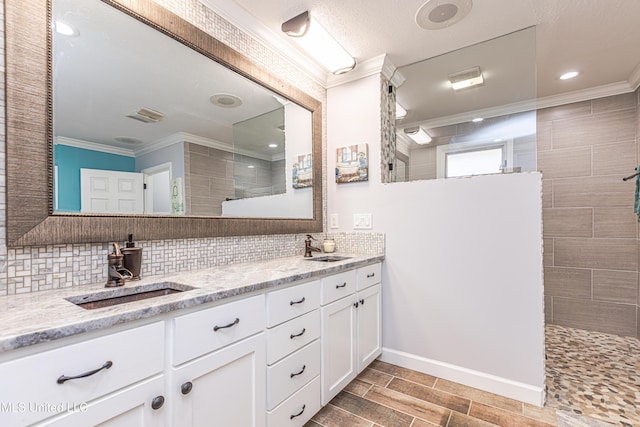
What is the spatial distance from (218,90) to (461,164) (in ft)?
5.67

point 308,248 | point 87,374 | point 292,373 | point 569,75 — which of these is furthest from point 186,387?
point 569,75

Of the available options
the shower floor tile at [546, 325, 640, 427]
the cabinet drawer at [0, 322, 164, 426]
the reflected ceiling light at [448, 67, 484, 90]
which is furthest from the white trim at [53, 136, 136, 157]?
the shower floor tile at [546, 325, 640, 427]

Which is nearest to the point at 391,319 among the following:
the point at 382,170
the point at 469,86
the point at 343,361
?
the point at 343,361

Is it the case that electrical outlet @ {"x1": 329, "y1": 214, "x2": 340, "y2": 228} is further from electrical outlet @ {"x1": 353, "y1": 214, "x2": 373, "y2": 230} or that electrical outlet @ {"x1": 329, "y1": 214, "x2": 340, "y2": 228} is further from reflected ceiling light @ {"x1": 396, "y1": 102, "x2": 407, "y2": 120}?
Answer: reflected ceiling light @ {"x1": 396, "y1": 102, "x2": 407, "y2": 120}

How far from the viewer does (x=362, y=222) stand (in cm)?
244

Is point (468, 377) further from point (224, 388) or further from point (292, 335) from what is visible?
point (224, 388)

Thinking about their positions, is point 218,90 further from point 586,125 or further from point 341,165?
point 586,125

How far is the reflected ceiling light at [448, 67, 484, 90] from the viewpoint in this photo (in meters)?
2.32

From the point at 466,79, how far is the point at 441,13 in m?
0.68

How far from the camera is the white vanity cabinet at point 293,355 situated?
1.32 metres

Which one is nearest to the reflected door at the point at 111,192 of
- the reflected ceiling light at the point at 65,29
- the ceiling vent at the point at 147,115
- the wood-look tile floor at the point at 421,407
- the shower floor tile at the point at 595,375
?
the ceiling vent at the point at 147,115

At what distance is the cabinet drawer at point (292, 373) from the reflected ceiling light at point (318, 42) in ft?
6.22

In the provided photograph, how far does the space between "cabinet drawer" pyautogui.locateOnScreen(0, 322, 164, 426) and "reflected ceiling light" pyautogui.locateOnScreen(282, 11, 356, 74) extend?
185 centimetres

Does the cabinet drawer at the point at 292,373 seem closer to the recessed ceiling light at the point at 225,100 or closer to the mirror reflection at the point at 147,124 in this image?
the mirror reflection at the point at 147,124
